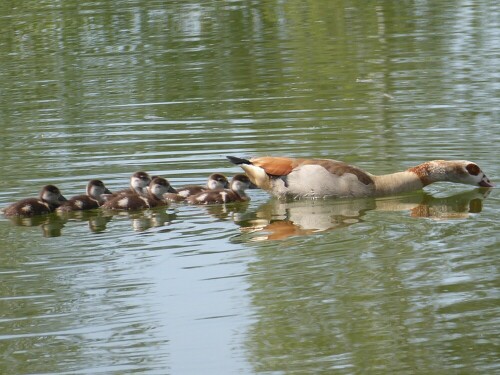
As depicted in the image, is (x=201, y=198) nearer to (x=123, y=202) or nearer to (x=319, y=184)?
(x=123, y=202)

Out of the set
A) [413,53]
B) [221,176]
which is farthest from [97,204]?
[413,53]

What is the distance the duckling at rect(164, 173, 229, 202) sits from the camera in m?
10.9

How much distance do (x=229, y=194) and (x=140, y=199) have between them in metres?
0.80

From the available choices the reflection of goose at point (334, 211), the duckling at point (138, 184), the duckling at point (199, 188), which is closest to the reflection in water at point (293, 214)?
the reflection of goose at point (334, 211)

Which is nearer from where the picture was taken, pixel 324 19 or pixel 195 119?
pixel 195 119

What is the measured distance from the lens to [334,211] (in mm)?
10359

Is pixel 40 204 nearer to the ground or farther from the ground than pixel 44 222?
farther from the ground

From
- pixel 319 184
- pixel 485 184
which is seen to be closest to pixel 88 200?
pixel 319 184

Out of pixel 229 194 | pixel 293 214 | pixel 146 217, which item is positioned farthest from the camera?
pixel 229 194

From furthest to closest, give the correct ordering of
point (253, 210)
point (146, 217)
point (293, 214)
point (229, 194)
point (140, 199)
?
point (229, 194) < point (253, 210) < point (140, 199) < point (146, 217) < point (293, 214)

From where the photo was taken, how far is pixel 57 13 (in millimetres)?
23047

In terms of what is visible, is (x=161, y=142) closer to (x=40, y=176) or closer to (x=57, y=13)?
(x=40, y=176)

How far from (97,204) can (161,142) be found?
8.25 ft

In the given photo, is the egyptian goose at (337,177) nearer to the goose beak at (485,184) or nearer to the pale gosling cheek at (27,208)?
the goose beak at (485,184)
